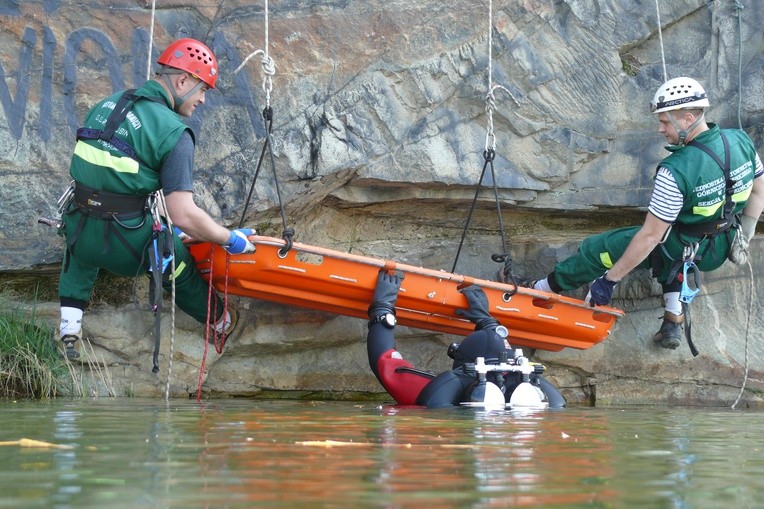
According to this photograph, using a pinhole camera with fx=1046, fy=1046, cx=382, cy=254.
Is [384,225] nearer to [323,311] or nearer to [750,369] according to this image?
[323,311]

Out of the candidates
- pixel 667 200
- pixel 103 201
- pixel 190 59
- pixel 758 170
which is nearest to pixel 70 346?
pixel 103 201

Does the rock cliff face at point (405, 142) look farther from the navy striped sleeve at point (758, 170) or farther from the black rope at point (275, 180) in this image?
the navy striped sleeve at point (758, 170)

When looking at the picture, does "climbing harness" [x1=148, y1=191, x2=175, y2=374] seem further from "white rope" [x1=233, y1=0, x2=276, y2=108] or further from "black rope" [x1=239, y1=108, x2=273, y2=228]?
"white rope" [x1=233, y1=0, x2=276, y2=108]

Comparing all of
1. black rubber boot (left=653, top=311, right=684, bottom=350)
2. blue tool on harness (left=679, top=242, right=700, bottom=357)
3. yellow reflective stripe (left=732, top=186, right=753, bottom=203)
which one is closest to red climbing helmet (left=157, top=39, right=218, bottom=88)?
blue tool on harness (left=679, top=242, right=700, bottom=357)

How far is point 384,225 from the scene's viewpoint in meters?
7.53

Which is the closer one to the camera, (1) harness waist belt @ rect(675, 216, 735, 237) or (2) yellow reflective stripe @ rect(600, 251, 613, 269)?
(1) harness waist belt @ rect(675, 216, 735, 237)

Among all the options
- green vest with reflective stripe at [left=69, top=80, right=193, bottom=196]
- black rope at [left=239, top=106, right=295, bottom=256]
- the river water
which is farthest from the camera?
black rope at [left=239, top=106, right=295, bottom=256]

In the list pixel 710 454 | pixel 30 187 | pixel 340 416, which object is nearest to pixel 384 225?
pixel 30 187

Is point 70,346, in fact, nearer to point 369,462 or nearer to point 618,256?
point 618,256

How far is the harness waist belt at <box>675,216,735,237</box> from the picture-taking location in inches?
261

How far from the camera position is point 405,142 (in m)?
7.13

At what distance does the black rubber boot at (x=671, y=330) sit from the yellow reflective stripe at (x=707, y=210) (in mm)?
896

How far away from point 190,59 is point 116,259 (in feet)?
3.89

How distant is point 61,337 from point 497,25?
3.58m
